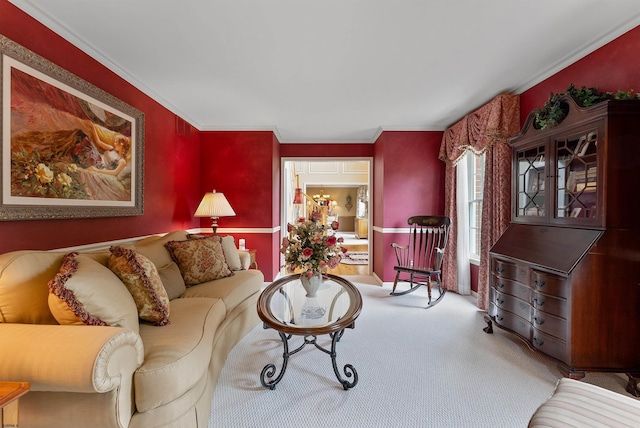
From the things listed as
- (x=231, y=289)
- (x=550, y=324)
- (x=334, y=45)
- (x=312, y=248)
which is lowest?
(x=550, y=324)

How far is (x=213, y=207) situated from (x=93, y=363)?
99.9 inches

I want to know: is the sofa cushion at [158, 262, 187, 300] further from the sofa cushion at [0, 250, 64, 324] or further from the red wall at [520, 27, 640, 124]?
the red wall at [520, 27, 640, 124]

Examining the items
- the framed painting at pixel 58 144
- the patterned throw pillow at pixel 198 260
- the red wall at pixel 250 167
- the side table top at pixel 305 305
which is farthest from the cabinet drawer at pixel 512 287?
the framed painting at pixel 58 144

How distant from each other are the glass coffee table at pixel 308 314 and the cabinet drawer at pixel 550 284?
138 centimetres

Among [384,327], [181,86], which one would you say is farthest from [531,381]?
[181,86]

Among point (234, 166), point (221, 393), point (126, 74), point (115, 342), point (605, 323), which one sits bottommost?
point (221, 393)

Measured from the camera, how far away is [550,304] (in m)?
1.88

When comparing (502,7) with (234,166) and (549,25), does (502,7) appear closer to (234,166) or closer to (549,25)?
(549,25)

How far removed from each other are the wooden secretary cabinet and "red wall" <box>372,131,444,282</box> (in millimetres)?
1933

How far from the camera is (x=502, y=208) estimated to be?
2797 mm

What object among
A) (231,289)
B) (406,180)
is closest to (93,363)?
(231,289)

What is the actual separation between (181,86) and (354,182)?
652cm

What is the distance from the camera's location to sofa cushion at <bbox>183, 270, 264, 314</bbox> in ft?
7.18

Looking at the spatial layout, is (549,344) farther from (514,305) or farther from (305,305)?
(305,305)
